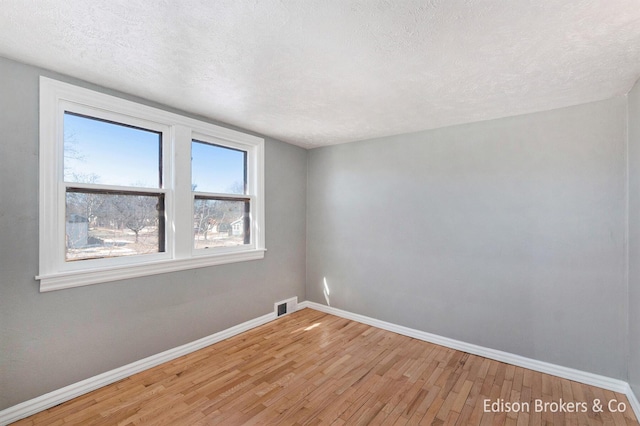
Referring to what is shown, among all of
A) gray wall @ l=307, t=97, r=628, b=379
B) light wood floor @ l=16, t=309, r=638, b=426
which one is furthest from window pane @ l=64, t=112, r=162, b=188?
gray wall @ l=307, t=97, r=628, b=379

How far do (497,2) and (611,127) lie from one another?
192 centimetres

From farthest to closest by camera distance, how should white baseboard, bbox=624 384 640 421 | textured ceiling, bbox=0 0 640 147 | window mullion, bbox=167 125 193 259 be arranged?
window mullion, bbox=167 125 193 259
white baseboard, bbox=624 384 640 421
textured ceiling, bbox=0 0 640 147

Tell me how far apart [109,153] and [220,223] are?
1.25m

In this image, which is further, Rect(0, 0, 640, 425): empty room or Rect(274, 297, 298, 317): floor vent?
Rect(274, 297, 298, 317): floor vent

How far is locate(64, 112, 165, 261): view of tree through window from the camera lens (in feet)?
7.32

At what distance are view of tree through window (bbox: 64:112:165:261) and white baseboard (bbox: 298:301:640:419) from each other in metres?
2.72

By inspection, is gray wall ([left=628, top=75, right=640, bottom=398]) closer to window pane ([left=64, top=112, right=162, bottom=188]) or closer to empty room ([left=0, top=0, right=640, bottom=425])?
empty room ([left=0, top=0, right=640, bottom=425])

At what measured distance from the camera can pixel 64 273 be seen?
6.87 ft

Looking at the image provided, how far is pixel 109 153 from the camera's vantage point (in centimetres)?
243

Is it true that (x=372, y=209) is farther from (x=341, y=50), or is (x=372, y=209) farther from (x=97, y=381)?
(x=97, y=381)

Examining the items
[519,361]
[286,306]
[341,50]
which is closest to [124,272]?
[286,306]

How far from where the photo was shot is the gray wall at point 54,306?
A: 1.90 m

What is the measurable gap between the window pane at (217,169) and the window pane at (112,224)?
1.63 feet

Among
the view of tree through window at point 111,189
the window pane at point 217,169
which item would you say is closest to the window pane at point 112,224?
the view of tree through window at point 111,189
